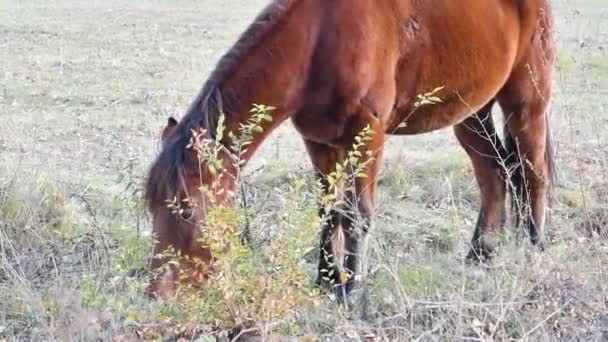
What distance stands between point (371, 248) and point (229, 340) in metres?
1.34

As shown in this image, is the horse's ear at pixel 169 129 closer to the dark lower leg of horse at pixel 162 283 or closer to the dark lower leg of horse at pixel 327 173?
the dark lower leg of horse at pixel 162 283

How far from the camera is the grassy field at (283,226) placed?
10.7 ft

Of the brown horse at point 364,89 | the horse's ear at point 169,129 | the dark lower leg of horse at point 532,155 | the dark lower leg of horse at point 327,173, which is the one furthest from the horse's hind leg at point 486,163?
the horse's ear at point 169,129

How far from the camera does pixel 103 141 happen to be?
25.2ft

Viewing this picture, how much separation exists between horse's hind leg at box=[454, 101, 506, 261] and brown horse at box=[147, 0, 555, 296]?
1 centimetres

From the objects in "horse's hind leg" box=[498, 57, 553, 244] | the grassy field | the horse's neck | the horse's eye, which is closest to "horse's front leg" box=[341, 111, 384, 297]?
the grassy field

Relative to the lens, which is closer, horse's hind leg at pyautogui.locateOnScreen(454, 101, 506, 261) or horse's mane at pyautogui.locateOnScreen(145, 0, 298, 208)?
horse's mane at pyautogui.locateOnScreen(145, 0, 298, 208)

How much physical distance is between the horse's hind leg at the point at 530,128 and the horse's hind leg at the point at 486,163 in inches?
4.4

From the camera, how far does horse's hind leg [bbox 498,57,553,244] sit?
511cm

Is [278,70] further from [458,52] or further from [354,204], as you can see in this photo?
[458,52]

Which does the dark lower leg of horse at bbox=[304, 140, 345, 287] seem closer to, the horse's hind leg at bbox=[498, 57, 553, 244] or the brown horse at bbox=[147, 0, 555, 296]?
the brown horse at bbox=[147, 0, 555, 296]

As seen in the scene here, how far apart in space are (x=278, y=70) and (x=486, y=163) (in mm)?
2061

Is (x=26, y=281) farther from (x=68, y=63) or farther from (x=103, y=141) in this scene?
(x=68, y=63)

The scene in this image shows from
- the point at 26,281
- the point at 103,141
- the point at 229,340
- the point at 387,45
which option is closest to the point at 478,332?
the point at 229,340
